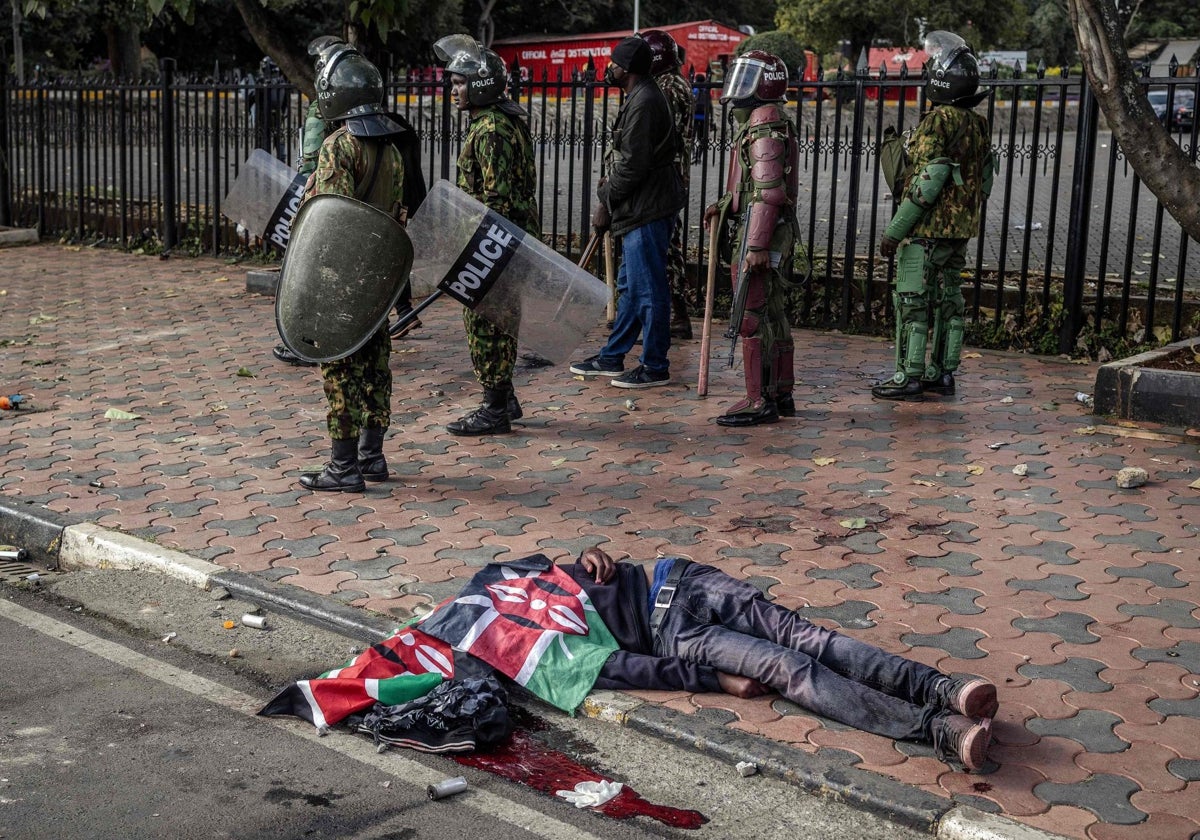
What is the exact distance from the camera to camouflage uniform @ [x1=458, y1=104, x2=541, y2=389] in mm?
7137

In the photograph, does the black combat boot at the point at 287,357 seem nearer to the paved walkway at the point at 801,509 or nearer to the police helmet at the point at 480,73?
the paved walkway at the point at 801,509

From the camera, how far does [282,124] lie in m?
13.5

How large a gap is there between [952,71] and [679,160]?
2029mm

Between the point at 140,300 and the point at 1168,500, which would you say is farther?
the point at 140,300

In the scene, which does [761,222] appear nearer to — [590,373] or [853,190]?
[590,373]

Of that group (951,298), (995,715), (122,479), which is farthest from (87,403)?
(995,715)

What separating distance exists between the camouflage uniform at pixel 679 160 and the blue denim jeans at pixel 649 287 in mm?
491

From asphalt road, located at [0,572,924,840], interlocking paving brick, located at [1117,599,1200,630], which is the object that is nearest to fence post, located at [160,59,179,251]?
asphalt road, located at [0,572,924,840]

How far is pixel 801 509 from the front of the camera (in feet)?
20.5

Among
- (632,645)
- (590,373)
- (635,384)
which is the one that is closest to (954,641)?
(632,645)

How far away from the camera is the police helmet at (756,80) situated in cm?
734

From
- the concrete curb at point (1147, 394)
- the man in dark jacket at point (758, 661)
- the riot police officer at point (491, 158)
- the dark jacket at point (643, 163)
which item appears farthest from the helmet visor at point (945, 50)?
the man in dark jacket at point (758, 661)

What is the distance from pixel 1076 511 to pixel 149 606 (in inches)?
159

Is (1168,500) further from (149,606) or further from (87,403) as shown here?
(87,403)
